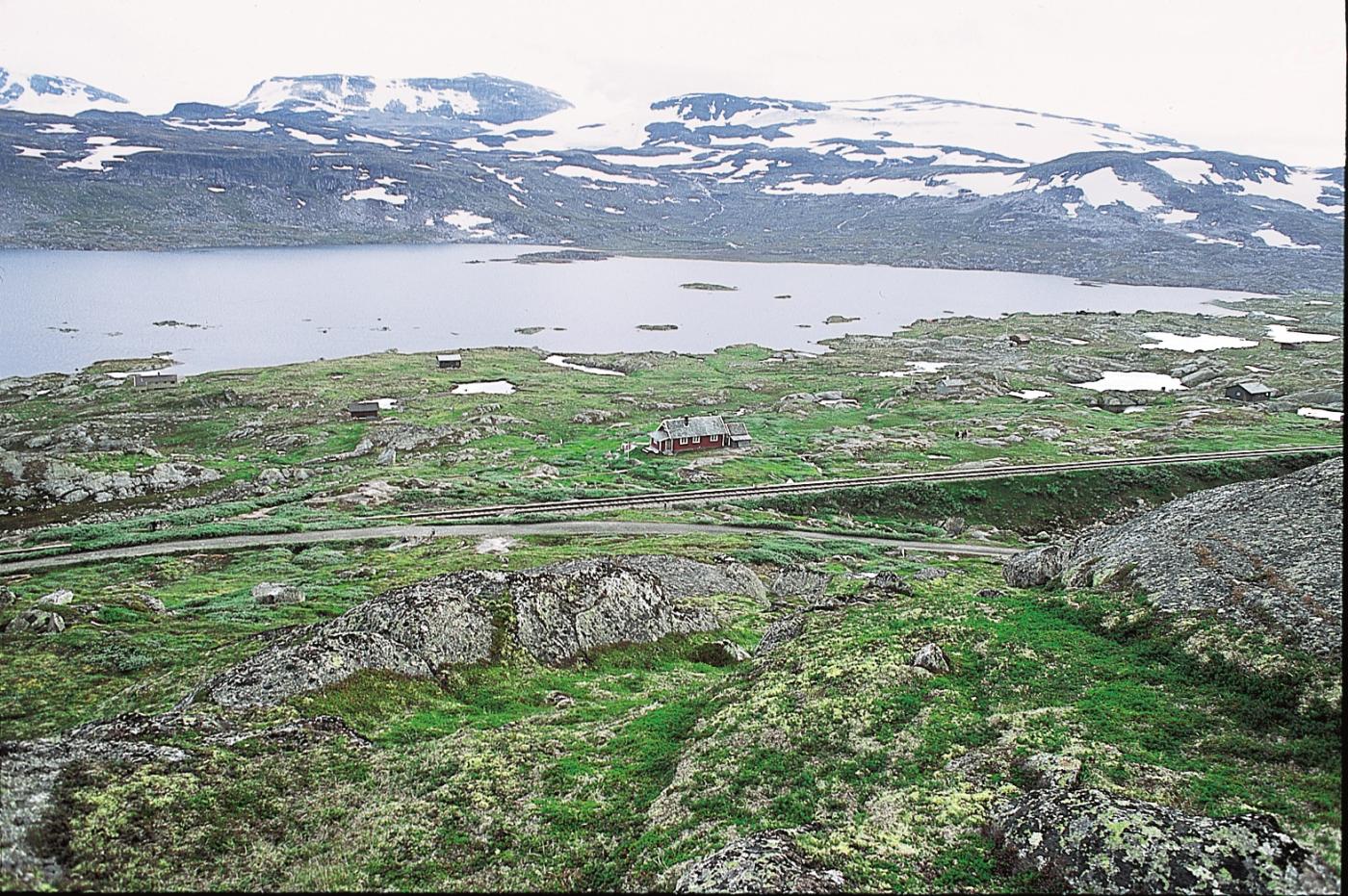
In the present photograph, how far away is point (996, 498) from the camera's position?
7144cm

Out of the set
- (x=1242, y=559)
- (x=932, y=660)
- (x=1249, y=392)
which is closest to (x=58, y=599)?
(x=932, y=660)

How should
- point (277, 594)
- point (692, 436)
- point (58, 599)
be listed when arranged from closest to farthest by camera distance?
1. point (58, 599)
2. point (277, 594)
3. point (692, 436)

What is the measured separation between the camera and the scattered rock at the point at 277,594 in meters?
41.2

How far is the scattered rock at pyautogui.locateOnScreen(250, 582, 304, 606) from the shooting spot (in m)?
41.2

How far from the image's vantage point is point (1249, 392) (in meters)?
120

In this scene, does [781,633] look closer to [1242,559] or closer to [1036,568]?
[1036,568]

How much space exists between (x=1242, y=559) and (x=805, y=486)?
146 feet

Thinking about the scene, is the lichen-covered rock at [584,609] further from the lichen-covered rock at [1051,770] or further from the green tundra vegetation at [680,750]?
the lichen-covered rock at [1051,770]

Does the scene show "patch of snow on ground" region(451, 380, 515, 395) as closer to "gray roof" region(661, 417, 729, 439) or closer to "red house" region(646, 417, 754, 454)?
"red house" region(646, 417, 754, 454)

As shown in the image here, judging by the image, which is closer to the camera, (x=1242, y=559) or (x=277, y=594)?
(x=1242, y=559)

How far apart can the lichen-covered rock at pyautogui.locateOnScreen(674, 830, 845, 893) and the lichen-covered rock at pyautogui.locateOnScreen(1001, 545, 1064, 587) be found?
27.7 m

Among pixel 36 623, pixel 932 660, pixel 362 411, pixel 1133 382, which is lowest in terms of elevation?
pixel 1133 382

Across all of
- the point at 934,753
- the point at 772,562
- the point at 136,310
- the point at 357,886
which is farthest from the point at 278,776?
the point at 136,310

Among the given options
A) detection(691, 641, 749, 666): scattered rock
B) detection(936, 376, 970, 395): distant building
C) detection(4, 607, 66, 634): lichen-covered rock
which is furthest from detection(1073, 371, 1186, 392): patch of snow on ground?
detection(4, 607, 66, 634): lichen-covered rock
